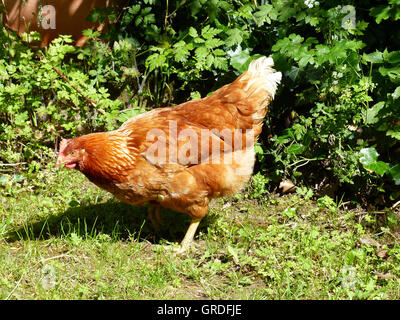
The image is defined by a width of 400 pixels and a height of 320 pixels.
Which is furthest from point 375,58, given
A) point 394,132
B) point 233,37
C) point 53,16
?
point 53,16

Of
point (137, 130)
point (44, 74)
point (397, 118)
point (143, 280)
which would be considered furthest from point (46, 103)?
point (397, 118)

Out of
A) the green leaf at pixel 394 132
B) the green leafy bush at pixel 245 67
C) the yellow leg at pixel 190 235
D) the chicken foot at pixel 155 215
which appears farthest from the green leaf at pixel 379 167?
the chicken foot at pixel 155 215

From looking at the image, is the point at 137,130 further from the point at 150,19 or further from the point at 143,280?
the point at 150,19

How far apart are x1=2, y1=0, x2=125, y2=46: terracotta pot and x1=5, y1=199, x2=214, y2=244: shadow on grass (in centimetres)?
203

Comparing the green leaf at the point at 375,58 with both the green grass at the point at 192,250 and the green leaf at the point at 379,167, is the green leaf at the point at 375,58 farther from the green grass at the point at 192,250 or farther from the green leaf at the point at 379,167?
the green grass at the point at 192,250

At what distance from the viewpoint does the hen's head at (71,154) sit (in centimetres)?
367

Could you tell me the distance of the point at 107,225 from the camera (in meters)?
4.25

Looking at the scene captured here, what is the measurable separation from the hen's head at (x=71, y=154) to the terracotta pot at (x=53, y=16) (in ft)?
6.18

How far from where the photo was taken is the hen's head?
367 cm

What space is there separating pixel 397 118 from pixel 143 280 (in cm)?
257

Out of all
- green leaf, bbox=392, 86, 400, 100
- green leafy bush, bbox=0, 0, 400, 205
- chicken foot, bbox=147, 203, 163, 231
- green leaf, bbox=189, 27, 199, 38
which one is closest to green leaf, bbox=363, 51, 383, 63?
green leafy bush, bbox=0, 0, 400, 205

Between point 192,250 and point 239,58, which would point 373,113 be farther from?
point 192,250
